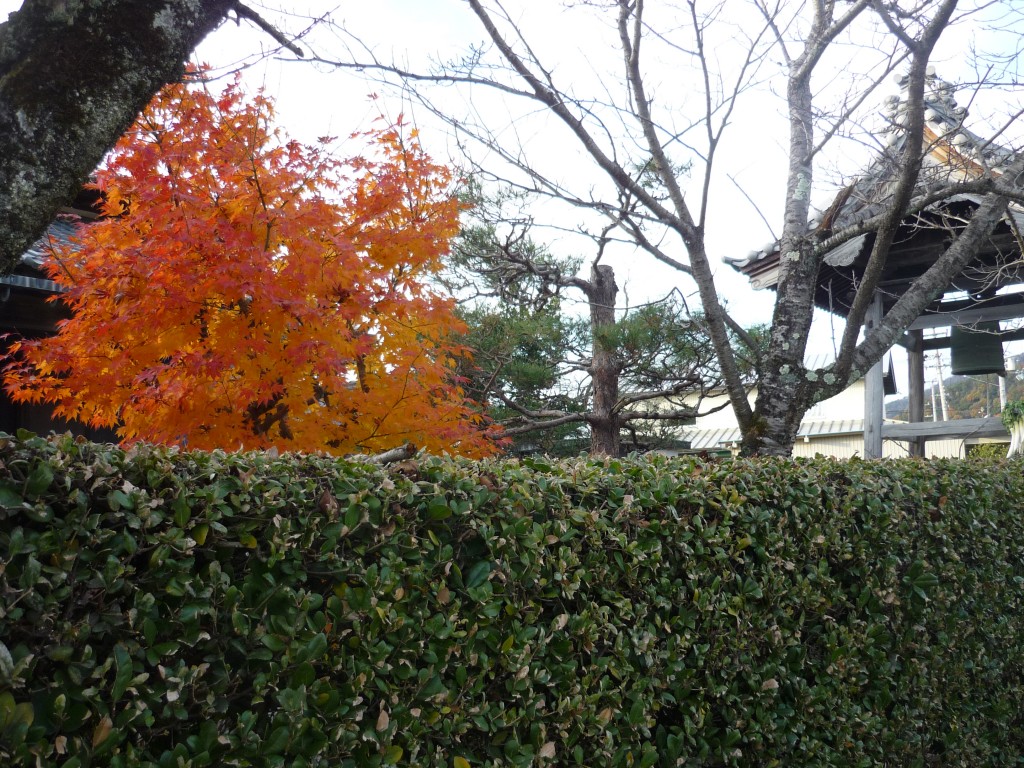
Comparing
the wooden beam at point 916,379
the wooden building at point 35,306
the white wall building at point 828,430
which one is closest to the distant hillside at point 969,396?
the white wall building at point 828,430

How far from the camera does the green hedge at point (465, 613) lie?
1599 mm

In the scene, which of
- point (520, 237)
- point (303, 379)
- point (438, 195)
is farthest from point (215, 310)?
point (520, 237)

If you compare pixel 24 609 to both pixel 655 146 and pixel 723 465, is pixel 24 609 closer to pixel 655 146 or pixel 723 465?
pixel 723 465

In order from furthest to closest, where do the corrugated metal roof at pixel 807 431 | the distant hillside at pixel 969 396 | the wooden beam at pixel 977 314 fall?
the distant hillside at pixel 969 396 < the corrugated metal roof at pixel 807 431 < the wooden beam at pixel 977 314

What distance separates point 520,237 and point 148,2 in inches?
227

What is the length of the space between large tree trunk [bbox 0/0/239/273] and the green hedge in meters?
1.47

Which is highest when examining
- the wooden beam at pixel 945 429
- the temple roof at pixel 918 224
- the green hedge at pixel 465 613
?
the temple roof at pixel 918 224

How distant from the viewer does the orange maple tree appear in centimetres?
452

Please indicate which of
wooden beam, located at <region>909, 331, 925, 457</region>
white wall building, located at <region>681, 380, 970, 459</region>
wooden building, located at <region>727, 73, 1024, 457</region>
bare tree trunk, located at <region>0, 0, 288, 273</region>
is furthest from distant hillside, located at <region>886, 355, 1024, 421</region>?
bare tree trunk, located at <region>0, 0, 288, 273</region>

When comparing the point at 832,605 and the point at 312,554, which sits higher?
the point at 312,554

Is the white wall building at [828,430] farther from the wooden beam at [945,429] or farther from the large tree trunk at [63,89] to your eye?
the large tree trunk at [63,89]

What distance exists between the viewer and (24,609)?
152 centimetres

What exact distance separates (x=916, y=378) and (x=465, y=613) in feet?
30.9

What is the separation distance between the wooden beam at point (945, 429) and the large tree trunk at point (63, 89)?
315 inches
